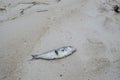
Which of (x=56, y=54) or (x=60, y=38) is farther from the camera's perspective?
(x=60, y=38)

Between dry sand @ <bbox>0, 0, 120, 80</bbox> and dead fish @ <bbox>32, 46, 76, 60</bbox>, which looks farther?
dead fish @ <bbox>32, 46, 76, 60</bbox>

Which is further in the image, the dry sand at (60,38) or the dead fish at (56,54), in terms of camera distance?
the dead fish at (56,54)

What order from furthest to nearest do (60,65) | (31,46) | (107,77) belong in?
(31,46) → (60,65) → (107,77)

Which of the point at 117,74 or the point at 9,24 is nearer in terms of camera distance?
the point at 117,74

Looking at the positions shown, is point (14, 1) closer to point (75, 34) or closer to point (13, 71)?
point (75, 34)

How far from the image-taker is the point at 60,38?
394 centimetres

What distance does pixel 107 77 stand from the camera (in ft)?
10.4

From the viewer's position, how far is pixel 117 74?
10.6 ft

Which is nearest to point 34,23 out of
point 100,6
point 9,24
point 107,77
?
point 9,24

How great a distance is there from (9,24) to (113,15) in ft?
7.99

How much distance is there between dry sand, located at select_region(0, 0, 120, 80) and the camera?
3275 mm

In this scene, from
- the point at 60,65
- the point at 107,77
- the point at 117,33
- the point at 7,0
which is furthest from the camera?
the point at 7,0

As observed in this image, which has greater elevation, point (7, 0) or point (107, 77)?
point (7, 0)

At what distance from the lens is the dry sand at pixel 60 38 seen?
328 centimetres
